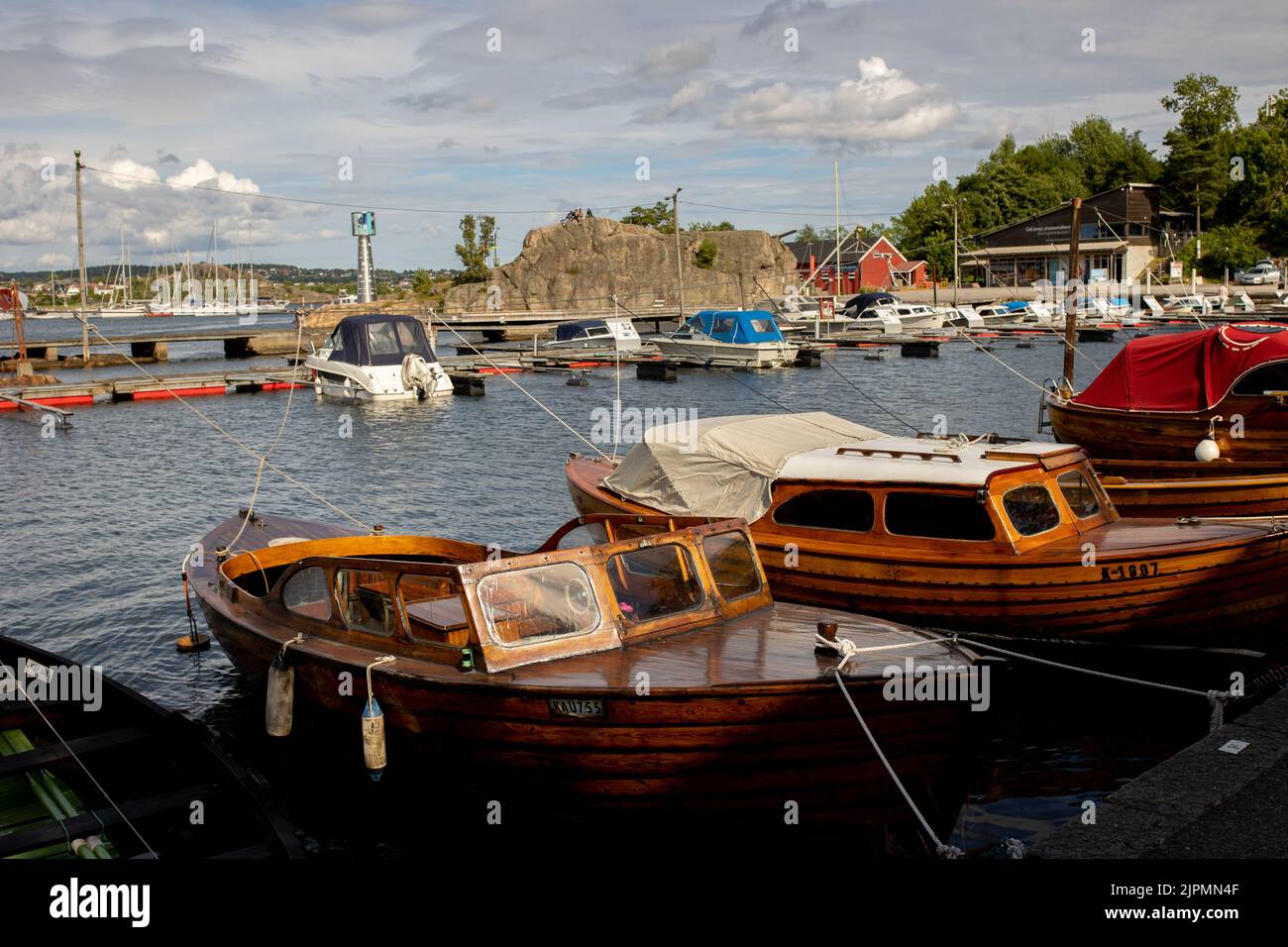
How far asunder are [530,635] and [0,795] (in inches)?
200

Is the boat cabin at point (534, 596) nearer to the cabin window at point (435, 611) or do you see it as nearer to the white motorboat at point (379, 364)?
the cabin window at point (435, 611)

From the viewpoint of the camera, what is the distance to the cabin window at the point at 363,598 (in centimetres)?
1058

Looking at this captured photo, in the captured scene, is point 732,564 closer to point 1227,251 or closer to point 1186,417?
point 1186,417

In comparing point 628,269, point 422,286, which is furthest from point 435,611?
point 422,286

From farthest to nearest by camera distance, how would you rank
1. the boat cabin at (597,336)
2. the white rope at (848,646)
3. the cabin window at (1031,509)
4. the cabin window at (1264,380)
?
the boat cabin at (597,336), the cabin window at (1264,380), the cabin window at (1031,509), the white rope at (848,646)

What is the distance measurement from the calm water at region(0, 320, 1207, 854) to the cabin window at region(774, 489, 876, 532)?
2695 millimetres

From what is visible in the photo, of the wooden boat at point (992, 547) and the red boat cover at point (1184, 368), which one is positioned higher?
the red boat cover at point (1184, 368)

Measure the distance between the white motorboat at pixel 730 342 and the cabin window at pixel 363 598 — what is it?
156ft

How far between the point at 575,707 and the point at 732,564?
2.65 metres

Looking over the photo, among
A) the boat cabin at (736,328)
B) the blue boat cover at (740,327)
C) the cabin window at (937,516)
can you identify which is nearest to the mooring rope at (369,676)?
the cabin window at (937,516)

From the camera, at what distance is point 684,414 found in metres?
42.8

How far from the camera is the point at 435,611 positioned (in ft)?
35.7

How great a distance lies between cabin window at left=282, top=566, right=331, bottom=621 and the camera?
11.6 m
